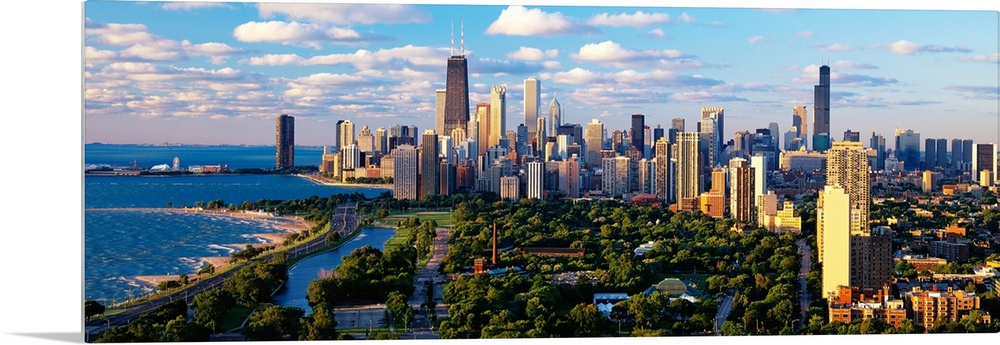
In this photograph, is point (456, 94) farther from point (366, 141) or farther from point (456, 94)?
point (366, 141)

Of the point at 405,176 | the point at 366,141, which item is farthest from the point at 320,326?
the point at 405,176

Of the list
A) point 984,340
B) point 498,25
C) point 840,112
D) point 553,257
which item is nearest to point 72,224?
point 498,25

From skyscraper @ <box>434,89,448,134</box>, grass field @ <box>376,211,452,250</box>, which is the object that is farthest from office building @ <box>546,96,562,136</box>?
grass field @ <box>376,211,452,250</box>

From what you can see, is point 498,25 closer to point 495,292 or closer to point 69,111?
point 495,292

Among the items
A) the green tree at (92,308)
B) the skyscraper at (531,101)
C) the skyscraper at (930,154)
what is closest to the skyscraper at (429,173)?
the skyscraper at (531,101)

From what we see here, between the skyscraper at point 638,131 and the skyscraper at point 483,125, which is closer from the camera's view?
the skyscraper at point 638,131

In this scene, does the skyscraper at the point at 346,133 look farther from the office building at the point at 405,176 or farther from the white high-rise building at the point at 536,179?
the white high-rise building at the point at 536,179
